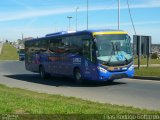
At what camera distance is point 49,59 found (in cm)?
2684

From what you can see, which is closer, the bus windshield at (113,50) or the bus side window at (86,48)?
the bus windshield at (113,50)

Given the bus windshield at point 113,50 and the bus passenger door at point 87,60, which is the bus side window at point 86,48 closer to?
the bus passenger door at point 87,60

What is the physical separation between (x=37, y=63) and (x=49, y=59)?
2.77 metres

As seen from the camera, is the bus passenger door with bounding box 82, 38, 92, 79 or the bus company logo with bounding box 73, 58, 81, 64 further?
the bus company logo with bounding box 73, 58, 81, 64

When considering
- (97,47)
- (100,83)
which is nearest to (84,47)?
(97,47)

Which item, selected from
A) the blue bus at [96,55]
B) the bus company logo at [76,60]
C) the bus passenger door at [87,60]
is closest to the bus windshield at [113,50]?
the blue bus at [96,55]

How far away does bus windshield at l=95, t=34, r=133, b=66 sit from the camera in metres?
20.4

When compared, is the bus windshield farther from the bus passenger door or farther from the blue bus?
the bus passenger door

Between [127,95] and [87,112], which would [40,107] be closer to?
[87,112]

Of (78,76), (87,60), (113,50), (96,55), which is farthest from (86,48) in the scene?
(78,76)

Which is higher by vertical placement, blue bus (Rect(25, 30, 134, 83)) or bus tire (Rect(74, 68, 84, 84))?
blue bus (Rect(25, 30, 134, 83))

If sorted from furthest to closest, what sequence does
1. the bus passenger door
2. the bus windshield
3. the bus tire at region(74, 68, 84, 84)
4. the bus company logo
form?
the bus tire at region(74, 68, 84, 84) < the bus company logo < the bus passenger door < the bus windshield

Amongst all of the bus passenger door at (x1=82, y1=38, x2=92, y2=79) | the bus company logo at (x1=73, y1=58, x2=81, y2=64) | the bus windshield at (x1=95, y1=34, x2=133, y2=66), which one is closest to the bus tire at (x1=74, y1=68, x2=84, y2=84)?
the bus company logo at (x1=73, y1=58, x2=81, y2=64)

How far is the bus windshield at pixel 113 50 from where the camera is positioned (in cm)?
2039
